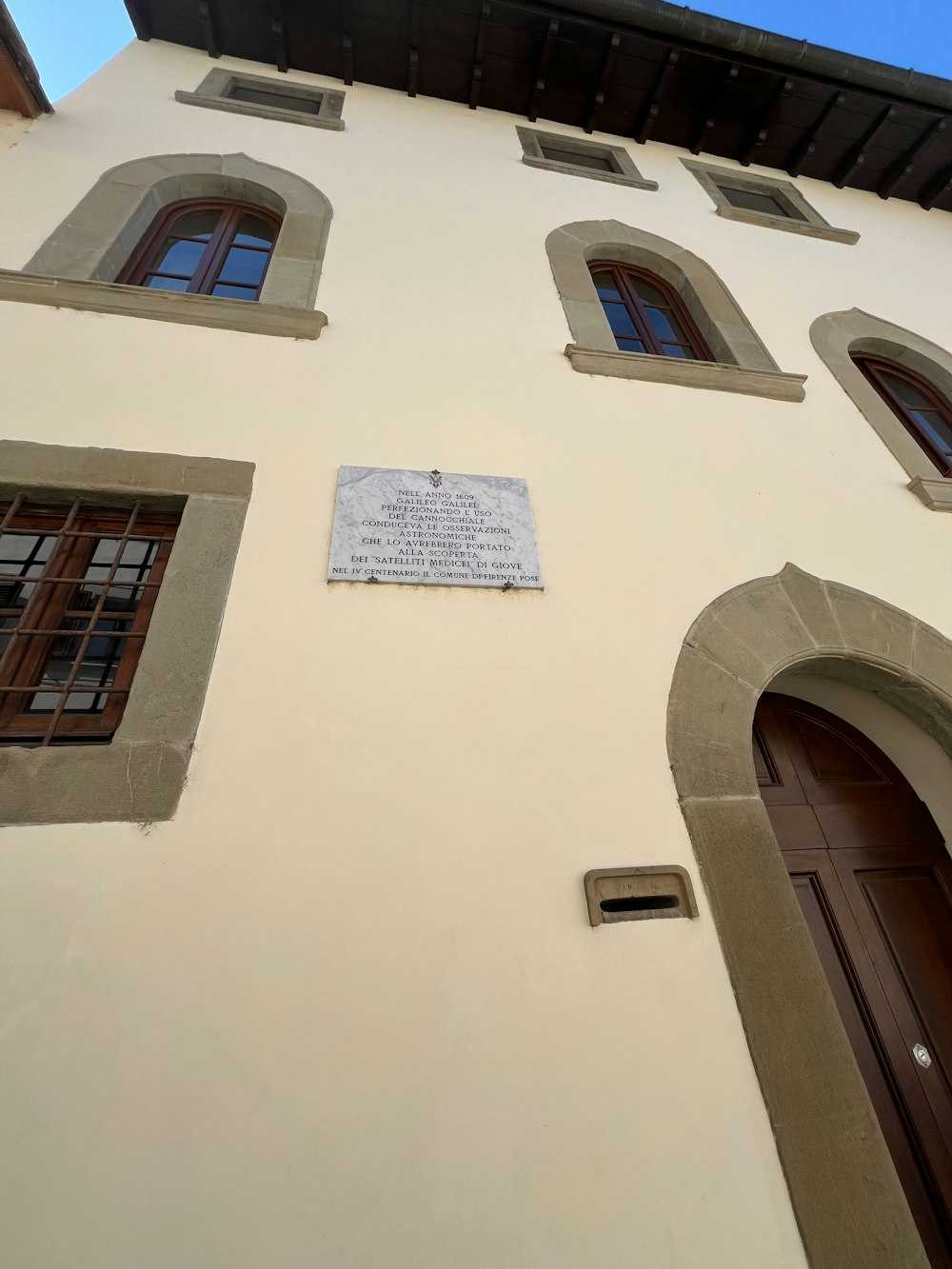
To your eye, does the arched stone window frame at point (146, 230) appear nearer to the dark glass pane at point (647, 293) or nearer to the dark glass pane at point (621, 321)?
the dark glass pane at point (621, 321)

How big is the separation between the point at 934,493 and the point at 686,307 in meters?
2.36

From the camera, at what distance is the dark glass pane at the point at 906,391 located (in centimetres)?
467

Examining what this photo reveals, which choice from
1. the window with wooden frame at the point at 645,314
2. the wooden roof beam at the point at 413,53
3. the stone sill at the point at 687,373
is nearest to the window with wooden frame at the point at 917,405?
the stone sill at the point at 687,373

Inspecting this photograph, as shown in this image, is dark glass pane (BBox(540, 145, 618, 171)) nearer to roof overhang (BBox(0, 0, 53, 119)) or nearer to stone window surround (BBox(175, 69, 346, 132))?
stone window surround (BBox(175, 69, 346, 132))

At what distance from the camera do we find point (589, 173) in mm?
5219

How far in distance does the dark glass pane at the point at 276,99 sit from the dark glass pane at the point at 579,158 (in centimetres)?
221

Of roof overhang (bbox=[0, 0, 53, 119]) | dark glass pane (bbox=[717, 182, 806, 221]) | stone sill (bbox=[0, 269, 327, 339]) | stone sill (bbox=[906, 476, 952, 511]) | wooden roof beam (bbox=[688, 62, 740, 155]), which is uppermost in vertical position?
wooden roof beam (bbox=[688, 62, 740, 155])

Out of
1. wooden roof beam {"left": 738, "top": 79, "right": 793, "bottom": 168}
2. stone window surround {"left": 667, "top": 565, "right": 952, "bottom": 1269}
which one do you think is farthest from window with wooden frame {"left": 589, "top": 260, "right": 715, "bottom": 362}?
wooden roof beam {"left": 738, "top": 79, "right": 793, "bottom": 168}

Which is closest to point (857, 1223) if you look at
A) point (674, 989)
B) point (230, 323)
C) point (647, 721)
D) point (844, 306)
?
point (674, 989)

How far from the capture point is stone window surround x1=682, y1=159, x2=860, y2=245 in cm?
529

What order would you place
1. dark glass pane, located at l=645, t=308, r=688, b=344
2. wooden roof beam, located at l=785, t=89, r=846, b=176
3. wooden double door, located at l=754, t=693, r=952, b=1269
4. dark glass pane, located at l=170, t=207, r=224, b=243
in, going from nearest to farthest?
wooden double door, located at l=754, t=693, r=952, b=1269 < dark glass pane, located at l=170, t=207, r=224, b=243 < dark glass pane, located at l=645, t=308, r=688, b=344 < wooden roof beam, located at l=785, t=89, r=846, b=176

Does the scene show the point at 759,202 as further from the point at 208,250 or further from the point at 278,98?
the point at 208,250

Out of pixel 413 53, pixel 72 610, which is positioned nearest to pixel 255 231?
pixel 413 53

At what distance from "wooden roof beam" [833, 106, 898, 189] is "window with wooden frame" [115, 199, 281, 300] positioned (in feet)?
20.5
